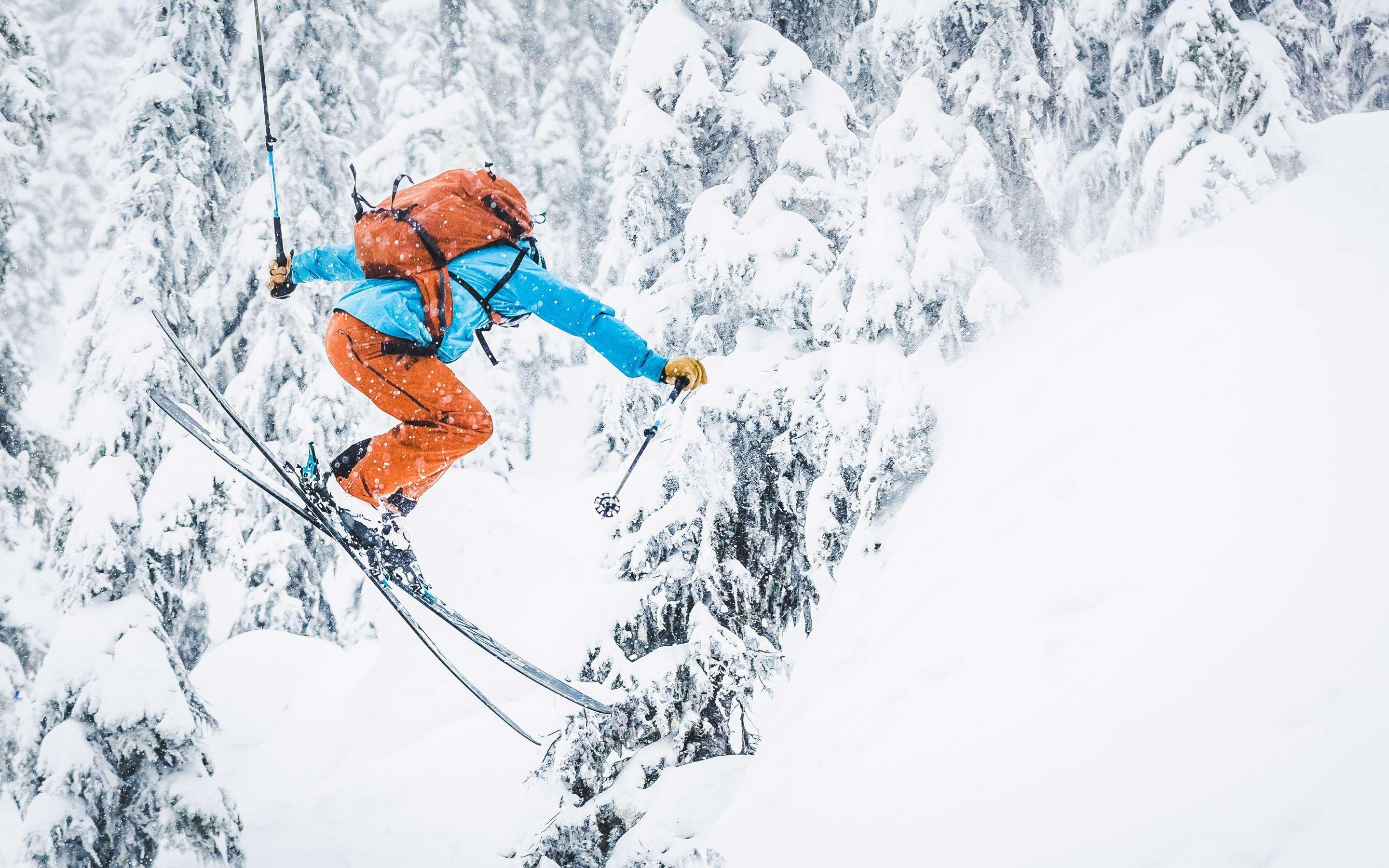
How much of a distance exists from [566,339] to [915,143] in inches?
624

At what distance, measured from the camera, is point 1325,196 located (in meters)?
6.15

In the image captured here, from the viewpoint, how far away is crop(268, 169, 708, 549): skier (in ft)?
12.5

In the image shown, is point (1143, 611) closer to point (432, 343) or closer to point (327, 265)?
point (432, 343)

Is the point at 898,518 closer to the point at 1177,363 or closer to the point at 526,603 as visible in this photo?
the point at 1177,363

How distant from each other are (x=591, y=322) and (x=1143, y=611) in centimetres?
265

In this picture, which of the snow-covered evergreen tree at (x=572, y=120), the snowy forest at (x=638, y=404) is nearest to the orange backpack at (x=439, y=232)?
the snowy forest at (x=638, y=404)

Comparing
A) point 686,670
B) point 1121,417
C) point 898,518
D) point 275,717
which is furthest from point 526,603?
point 1121,417

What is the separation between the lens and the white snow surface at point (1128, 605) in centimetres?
254

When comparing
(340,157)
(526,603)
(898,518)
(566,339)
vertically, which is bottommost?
(898,518)

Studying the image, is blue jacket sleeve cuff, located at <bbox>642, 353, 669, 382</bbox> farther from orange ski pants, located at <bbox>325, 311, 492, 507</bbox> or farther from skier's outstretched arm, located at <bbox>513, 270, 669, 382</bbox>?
orange ski pants, located at <bbox>325, 311, 492, 507</bbox>

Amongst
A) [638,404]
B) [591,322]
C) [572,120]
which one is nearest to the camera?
[591,322]

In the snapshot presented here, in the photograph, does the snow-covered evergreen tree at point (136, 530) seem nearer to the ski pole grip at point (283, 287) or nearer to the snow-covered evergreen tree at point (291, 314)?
the snow-covered evergreen tree at point (291, 314)

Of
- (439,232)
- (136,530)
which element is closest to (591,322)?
(439,232)

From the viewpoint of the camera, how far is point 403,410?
432cm
